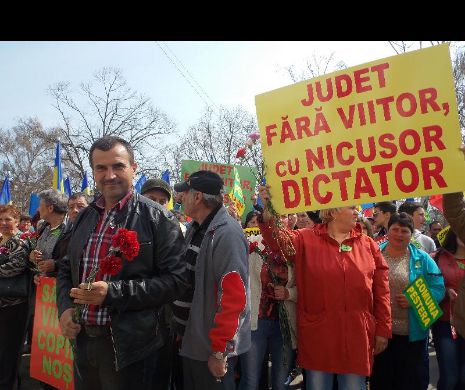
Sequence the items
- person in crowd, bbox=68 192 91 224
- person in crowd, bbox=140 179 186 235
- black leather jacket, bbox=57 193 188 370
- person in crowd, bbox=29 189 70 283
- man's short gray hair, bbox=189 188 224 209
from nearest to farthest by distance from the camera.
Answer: black leather jacket, bbox=57 193 188 370
man's short gray hair, bbox=189 188 224 209
person in crowd, bbox=140 179 186 235
person in crowd, bbox=29 189 70 283
person in crowd, bbox=68 192 91 224

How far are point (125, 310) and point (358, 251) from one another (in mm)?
1961

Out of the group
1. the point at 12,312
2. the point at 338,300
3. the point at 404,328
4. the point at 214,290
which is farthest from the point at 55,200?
the point at 404,328

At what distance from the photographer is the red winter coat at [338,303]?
328cm

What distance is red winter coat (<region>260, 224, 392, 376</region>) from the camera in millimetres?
3283

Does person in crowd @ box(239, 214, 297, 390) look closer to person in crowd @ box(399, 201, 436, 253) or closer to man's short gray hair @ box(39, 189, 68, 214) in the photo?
man's short gray hair @ box(39, 189, 68, 214)

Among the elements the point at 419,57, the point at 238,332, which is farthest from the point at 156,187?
the point at 419,57

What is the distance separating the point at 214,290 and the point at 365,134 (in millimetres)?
1479

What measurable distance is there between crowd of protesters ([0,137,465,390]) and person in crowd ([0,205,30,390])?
0.01 meters

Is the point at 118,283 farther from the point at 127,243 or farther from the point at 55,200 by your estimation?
the point at 55,200

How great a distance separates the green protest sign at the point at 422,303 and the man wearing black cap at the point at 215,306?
1721 mm

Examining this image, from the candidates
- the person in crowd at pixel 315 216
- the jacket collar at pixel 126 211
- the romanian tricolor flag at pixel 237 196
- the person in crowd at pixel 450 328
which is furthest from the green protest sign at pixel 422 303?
the romanian tricolor flag at pixel 237 196

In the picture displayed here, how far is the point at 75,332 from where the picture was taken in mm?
2400

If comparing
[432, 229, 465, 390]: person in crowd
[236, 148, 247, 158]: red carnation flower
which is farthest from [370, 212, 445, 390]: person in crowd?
[236, 148, 247, 158]: red carnation flower

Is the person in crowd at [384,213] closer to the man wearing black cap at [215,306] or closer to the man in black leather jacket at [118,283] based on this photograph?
the man wearing black cap at [215,306]
